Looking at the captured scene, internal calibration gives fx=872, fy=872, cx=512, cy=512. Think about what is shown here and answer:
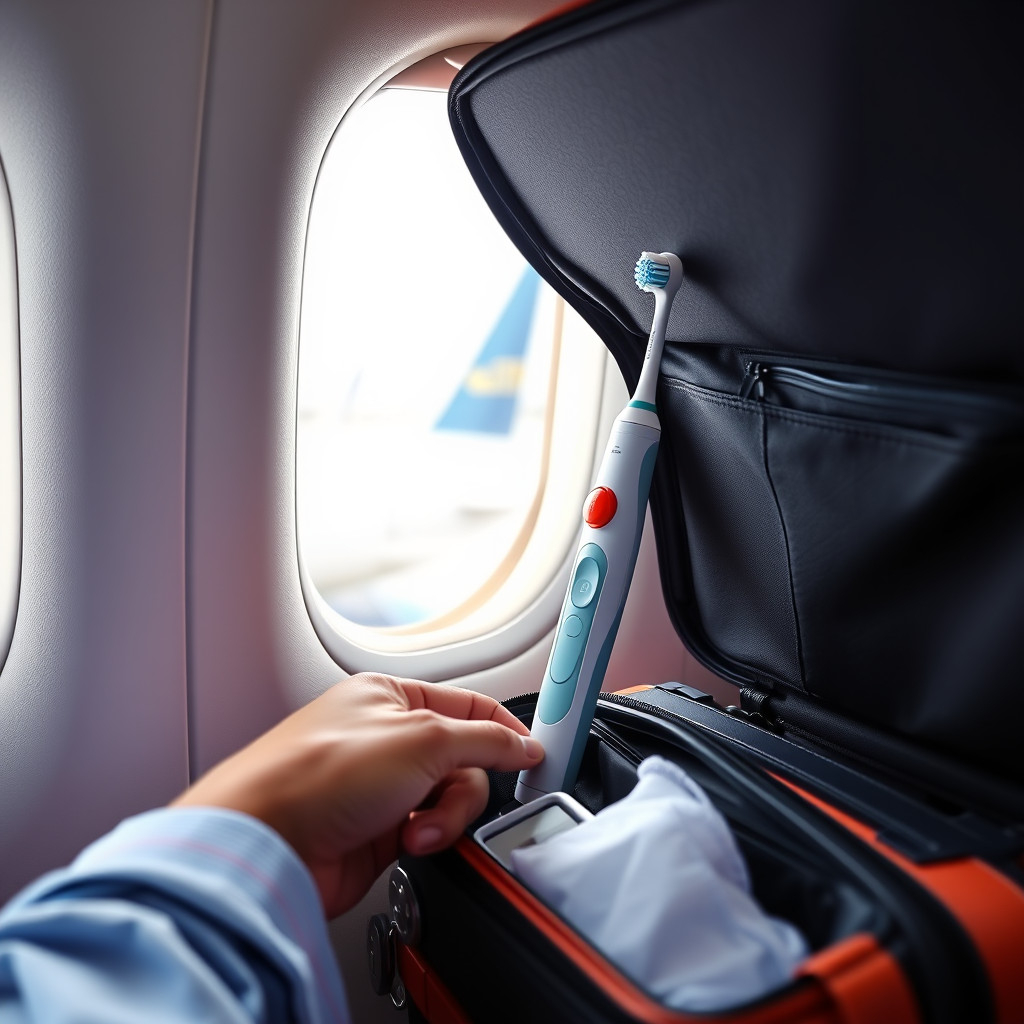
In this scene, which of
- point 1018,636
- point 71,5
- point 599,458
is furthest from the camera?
point 599,458

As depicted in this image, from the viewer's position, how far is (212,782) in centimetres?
54

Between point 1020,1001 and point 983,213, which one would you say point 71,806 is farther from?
point 983,213

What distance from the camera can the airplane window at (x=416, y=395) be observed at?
45.3 inches

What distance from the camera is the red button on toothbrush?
0.74 m

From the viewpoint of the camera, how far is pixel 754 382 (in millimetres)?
732

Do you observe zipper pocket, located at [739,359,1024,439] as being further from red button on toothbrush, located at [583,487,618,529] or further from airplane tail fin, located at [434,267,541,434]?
airplane tail fin, located at [434,267,541,434]

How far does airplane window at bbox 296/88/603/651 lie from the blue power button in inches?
14.4

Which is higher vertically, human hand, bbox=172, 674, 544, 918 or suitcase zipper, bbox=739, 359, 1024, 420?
suitcase zipper, bbox=739, 359, 1024, 420

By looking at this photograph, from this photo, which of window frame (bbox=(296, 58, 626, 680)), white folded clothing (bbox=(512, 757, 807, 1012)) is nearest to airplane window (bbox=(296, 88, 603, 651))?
window frame (bbox=(296, 58, 626, 680))

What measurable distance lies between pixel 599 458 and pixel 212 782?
2.65 ft

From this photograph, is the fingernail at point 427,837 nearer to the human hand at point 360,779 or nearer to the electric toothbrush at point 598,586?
the human hand at point 360,779

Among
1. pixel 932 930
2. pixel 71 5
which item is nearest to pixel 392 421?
pixel 71 5

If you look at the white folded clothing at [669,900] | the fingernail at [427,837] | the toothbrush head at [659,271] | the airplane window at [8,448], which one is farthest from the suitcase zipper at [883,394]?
the airplane window at [8,448]

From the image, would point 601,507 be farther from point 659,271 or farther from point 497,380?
point 497,380
